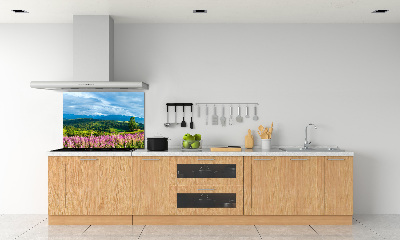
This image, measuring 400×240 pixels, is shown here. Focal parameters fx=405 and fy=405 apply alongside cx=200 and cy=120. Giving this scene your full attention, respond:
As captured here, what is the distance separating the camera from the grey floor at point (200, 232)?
4375mm

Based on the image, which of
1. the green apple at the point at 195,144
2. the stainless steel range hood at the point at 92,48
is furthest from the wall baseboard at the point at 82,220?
the stainless steel range hood at the point at 92,48

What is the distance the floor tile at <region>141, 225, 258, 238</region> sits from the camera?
447 centimetres

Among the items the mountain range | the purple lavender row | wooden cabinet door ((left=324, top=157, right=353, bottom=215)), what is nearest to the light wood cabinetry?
wooden cabinet door ((left=324, top=157, right=353, bottom=215))

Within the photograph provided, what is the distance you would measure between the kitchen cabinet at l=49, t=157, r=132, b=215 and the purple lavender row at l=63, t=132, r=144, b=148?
0.67 m

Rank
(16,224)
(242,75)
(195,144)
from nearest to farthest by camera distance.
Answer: (16,224), (195,144), (242,75)

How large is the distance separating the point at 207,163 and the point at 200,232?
2.61 ft

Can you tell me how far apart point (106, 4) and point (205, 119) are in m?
1.94

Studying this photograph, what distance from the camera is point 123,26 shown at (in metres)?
5.44

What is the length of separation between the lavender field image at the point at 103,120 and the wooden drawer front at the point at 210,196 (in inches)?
39.4

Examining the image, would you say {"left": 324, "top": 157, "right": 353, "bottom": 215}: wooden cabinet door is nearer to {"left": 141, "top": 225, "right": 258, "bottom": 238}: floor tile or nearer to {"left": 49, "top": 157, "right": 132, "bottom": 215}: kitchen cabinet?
{"left": 141, "top": 225, "right": 258, "bottom": 238}: floor tile

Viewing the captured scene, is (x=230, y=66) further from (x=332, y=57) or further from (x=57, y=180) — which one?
(x=57, y=180)

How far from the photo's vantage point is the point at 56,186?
4789 millimetres

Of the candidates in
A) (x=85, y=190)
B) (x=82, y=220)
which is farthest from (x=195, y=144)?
(x=82, y=220)

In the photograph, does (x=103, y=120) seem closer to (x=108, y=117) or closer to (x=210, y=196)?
(x=108, y=117)
